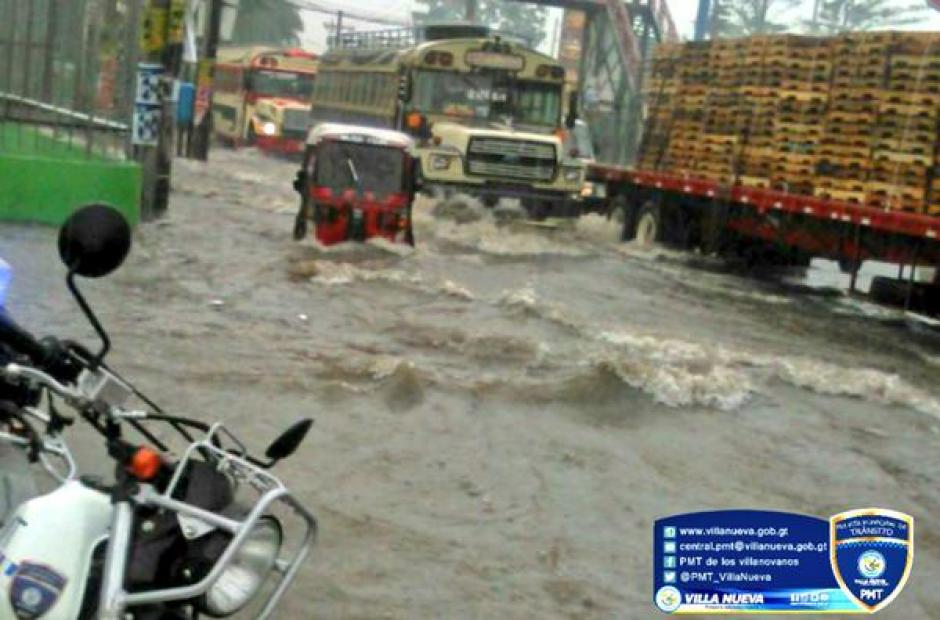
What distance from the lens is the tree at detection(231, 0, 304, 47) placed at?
7888cm

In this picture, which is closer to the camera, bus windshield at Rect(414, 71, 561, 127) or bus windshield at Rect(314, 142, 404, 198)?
bus windshield at Rect(314, 142, 404, 198)

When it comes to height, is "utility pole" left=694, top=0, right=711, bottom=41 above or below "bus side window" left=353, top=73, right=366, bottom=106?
above

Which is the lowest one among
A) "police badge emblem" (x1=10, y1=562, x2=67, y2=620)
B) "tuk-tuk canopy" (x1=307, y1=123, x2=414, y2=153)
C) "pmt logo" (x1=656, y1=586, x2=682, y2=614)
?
"police badge emblem" (x1=10, y1=562, x2=67, y2=620)

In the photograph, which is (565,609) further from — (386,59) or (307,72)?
(307,72)

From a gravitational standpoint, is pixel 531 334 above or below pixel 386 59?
below

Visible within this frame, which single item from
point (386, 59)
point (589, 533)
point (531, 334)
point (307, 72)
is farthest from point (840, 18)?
point (589, 533)

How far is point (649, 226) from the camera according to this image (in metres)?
23.2

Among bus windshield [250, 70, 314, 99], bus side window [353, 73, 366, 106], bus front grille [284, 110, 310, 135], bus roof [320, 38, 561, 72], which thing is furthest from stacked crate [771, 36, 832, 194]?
bus windshield [250, 70, 314, 99]

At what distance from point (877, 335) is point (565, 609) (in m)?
10.7

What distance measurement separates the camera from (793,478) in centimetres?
816

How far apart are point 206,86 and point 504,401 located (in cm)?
2472

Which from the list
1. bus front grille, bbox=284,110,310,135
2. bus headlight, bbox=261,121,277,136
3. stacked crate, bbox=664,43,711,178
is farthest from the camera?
bus headlight, bbox=261,121,277,136

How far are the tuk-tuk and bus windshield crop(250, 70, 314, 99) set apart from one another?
2623 centimetres

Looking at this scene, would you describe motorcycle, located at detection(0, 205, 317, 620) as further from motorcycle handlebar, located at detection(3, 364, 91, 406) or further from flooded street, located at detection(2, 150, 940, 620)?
flooded street, located at detection(2, 150, 940, 620)
